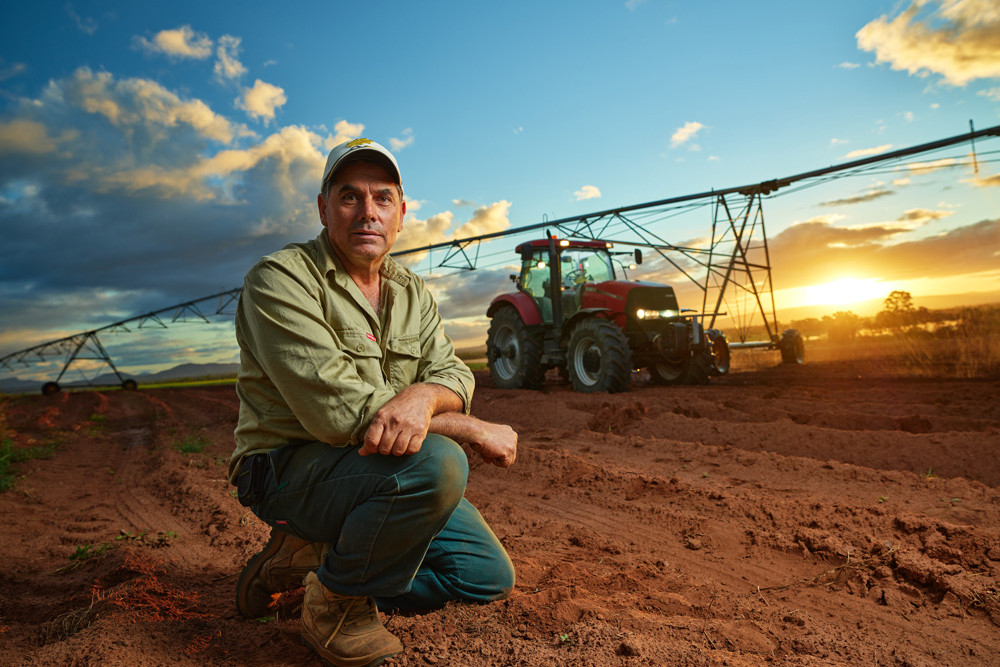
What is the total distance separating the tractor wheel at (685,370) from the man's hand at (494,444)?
940 centimetres

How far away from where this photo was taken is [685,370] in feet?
36.8

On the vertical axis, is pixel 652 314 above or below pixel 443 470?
above

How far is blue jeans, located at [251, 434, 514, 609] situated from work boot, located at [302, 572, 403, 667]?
9cm

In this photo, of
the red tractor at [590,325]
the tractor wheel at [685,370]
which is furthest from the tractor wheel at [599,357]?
the tractor wheel at [685,370]

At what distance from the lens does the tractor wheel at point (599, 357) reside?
9.31 m

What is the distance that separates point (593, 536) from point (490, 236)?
45.4 feet

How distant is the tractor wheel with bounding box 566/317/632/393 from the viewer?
9.31m

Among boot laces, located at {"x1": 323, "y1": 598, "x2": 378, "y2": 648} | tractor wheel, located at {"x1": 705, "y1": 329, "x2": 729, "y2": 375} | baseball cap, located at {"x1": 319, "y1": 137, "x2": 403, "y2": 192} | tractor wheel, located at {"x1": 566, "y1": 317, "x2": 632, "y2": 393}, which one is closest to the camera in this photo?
boot laces, located at {"x1": 323, "y1": 598, "x2": 378, "y2": 648}

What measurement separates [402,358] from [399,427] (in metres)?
0.61

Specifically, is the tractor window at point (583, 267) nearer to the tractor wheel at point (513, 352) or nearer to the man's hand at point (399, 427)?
the tractor wheel at point (513, 352)

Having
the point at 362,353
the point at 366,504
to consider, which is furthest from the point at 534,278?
the point at 366,504

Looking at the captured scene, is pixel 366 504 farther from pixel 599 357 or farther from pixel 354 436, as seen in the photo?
pixel 599 357

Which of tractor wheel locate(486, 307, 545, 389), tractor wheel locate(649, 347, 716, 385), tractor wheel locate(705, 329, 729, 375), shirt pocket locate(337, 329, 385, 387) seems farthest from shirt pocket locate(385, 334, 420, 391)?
tractor wheel locate(705, 329, 729, 375)

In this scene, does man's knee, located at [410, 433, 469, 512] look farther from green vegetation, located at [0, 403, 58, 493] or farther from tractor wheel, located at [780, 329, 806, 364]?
tractor wheel, located at [780, 329, 806, 364]
